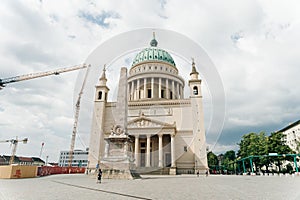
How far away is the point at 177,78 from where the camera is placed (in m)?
64.6

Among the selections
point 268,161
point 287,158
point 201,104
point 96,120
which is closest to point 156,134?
point 201,104

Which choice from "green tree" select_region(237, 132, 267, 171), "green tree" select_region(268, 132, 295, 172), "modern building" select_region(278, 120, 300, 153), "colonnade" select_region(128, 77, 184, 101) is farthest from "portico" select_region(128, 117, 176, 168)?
"modern building" select_region(278, 120, 300, 153)

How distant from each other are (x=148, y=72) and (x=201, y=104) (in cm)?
2099

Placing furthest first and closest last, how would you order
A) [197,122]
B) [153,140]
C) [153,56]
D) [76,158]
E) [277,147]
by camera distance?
[76,158] < [153,56] < [197,122] < [153,140] < [277,147]

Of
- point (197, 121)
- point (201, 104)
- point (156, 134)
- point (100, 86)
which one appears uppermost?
point (100, 86)

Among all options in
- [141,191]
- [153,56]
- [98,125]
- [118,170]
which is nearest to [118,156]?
[118,170]

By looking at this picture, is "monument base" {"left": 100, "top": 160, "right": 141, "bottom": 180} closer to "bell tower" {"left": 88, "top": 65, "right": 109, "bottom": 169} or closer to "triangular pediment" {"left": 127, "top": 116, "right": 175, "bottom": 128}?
"triangular pediment" {"left": 127, "top": 116, "right": 175, "bottom": 128}

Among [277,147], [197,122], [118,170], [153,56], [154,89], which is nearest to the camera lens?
[118,170]

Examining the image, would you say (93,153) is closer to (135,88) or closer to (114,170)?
(135,88)

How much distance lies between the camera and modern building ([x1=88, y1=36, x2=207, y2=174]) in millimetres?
42062

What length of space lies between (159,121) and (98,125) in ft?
55.7

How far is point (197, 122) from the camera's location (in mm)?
46375

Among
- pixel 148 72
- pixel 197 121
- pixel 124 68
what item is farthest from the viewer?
pixel 148 72

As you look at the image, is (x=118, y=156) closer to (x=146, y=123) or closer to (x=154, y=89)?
(x=146, y=123)
